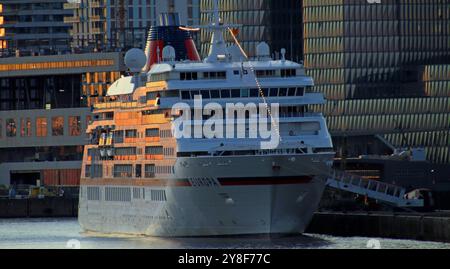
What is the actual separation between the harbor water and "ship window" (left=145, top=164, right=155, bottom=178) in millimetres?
A: 3239

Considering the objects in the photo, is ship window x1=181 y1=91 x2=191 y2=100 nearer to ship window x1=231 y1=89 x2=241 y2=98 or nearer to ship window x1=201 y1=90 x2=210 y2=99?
ship window x1=201 y1=90 x2=210 y2=99

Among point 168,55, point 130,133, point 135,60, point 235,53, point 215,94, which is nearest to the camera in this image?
point 215,94

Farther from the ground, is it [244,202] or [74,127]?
[244,202]

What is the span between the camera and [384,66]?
649ft

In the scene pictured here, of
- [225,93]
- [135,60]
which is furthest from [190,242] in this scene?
[135,60]

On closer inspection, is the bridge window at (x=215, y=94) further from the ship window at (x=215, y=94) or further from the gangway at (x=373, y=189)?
the gangway at (x=373, y=189)

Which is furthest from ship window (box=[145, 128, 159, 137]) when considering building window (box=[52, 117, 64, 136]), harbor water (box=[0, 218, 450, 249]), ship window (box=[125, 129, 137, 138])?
building window (box=[52, 117, 64, 136])

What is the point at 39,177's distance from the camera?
186 m

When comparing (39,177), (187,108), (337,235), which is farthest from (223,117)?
(39,177)

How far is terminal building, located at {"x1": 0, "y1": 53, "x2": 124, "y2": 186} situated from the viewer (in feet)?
608

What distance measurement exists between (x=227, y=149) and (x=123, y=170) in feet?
47.6

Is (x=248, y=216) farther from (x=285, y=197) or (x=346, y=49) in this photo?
(x=346, y=49)

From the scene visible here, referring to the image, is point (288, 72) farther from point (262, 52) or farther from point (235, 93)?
point (262, 52)
